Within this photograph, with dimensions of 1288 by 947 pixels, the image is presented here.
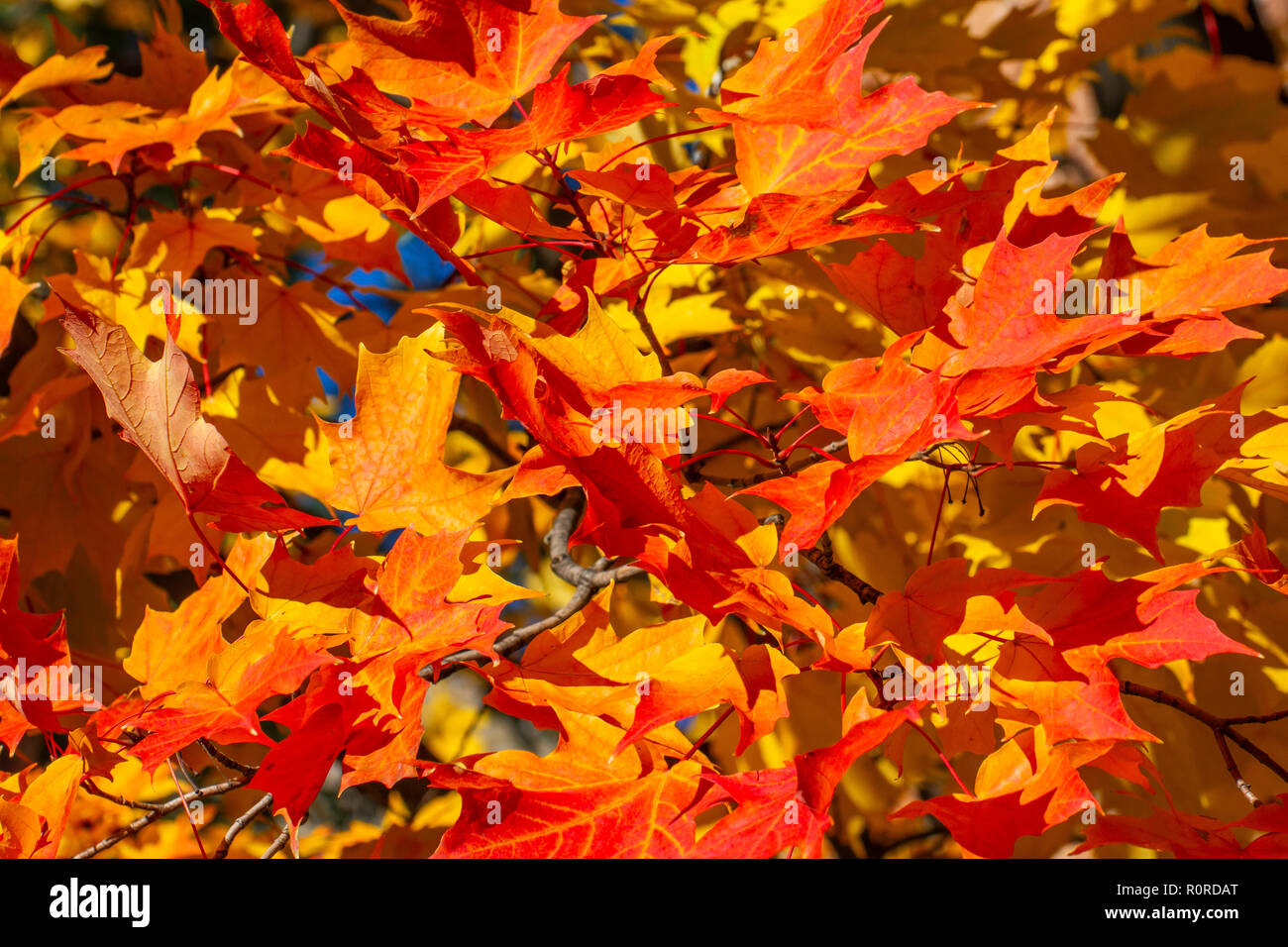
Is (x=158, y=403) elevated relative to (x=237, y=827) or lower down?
elevated

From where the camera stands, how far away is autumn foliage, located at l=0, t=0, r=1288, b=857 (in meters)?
0.46

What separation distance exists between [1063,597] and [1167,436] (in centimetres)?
11

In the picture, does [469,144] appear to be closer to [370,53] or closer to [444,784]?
[370,53]

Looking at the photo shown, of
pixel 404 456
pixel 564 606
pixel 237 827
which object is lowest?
pixel 237 827

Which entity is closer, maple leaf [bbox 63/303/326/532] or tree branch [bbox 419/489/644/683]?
maple leaf [bbox 63/303/326/532]

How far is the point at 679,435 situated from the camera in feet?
1.67

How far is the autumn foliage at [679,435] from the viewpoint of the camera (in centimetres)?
46

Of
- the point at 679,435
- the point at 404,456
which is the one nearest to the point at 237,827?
the point at 404,456

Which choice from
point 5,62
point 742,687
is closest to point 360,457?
point 742,687

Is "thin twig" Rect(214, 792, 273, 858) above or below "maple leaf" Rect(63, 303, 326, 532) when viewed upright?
below

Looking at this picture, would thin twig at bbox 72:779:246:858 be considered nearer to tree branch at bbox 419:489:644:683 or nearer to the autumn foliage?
the autumn foliage

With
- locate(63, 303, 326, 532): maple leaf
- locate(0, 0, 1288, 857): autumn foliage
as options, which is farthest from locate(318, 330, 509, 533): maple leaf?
locate(63, 303, 326, 532): maple leaf

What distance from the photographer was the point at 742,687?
0.47 m

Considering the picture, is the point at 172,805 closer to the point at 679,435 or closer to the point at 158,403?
the point at 158,403
